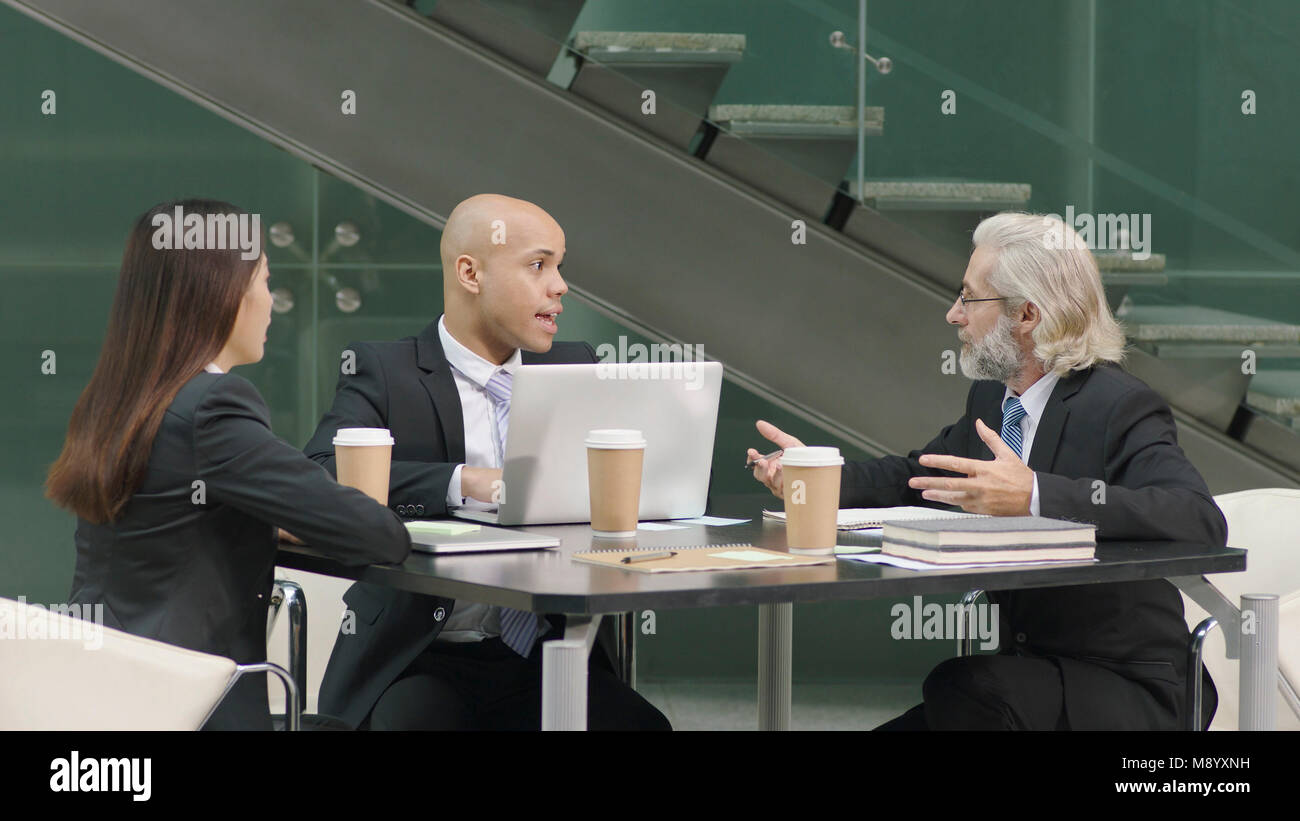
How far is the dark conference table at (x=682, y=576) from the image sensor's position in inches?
65.6

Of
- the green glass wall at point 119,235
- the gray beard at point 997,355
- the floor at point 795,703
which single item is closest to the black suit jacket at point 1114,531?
the gray beard at point 997,355

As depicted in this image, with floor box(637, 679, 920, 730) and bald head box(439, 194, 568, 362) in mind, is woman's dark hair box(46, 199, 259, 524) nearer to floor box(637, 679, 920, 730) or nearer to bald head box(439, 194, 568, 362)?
bald head box(439, 194, 568, 362)

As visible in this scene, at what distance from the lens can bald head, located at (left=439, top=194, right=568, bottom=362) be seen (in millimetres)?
2836

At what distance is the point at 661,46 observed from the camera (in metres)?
3.96

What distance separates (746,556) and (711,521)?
1.75 feet

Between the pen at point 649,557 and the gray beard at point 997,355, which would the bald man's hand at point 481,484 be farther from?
the gray beard at point 997,355

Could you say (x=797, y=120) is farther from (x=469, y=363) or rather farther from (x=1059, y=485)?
(x=1059, y=485)

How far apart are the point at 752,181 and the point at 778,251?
23 cm

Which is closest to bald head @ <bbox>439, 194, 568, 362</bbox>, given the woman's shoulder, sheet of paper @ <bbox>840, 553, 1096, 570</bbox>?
the woman's shoulder

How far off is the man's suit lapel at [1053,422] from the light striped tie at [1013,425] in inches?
2.5

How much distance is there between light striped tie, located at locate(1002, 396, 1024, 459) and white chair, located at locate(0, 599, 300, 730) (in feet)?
4.82
